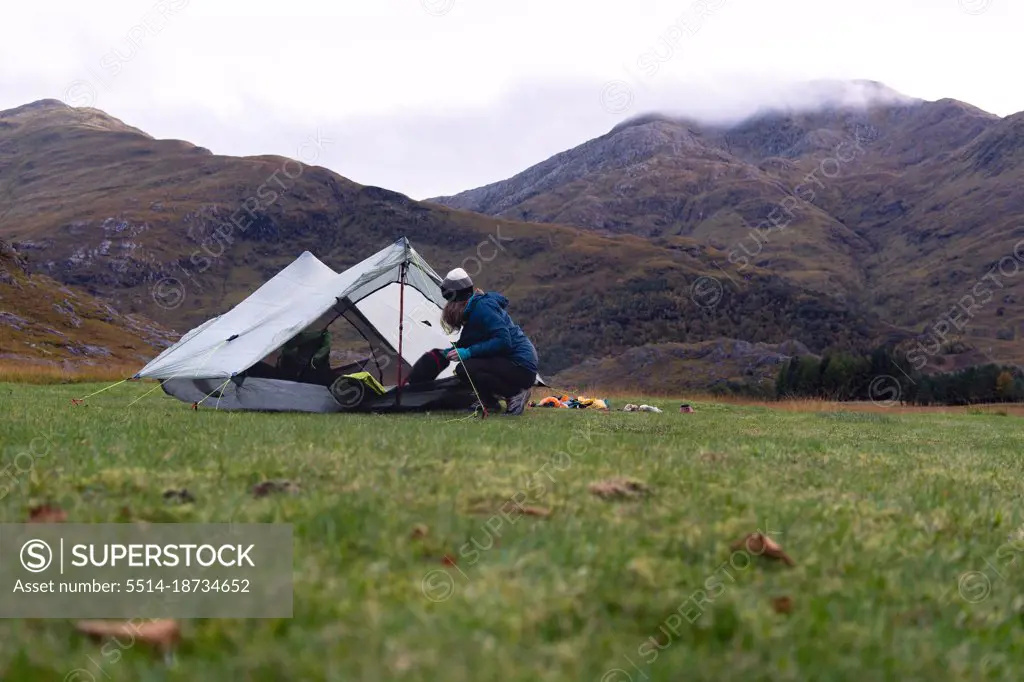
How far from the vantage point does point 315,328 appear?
1664cm

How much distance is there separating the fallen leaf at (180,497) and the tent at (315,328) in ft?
29.3

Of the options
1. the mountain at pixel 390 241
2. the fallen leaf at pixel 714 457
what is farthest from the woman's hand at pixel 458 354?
the mountain at pixel 390 241

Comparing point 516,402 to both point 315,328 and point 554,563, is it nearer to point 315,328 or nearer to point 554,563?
point 315,328

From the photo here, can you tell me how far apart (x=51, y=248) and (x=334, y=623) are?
178 metres

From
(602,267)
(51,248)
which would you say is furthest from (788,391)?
(51,248)

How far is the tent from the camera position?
14211mm

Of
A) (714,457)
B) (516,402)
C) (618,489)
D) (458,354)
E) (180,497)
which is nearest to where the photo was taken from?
(180,497)

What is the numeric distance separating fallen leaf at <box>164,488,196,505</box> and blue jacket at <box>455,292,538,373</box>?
878 centimetres

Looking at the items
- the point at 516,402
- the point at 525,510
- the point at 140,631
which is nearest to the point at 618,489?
the point at 525,510

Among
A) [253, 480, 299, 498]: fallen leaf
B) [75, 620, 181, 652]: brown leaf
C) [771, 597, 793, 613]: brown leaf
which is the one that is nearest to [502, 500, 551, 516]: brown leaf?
[253, 480, 299, 498]: fallen leaf

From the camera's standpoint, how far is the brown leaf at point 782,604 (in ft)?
11.7

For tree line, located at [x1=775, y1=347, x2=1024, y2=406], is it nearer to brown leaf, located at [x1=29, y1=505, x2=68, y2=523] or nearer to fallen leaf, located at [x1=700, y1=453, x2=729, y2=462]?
fallen leaf, located at [x1=700, y1=453, x2=729, y2=462]

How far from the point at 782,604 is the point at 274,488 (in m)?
3.22

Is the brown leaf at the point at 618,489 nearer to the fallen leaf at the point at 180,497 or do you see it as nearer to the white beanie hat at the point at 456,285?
the fallen leaf at the point at 180,497
